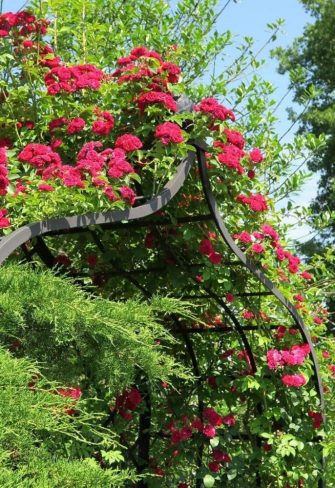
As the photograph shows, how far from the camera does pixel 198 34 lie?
17.8 feet

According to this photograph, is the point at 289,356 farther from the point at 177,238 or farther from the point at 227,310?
the point at 177,238

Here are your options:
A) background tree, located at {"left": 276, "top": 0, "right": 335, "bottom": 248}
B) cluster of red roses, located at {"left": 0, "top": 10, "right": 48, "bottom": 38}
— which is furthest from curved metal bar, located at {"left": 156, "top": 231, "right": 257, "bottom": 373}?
background tree, located at {"left": 276, "top": 0, "right": 335, "bottom": 248}

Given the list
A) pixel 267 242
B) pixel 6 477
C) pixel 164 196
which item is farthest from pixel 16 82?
pixel 6 477

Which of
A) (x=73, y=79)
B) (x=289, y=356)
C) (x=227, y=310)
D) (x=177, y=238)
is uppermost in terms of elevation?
(x=73, y=79)

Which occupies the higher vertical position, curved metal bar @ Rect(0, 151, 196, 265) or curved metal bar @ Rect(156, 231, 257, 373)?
curved metal bar @ Rect(0, 151, 196, 265)

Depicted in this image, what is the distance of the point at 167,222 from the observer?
14.5 feet

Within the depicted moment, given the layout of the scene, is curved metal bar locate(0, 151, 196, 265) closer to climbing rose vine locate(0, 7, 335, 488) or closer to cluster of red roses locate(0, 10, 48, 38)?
climbing rose vine locate(0, 7, 335, 488)

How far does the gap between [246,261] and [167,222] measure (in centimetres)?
43

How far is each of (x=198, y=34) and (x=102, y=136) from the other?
58.6 inches

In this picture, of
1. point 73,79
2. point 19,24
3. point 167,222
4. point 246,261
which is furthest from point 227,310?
point 19,24

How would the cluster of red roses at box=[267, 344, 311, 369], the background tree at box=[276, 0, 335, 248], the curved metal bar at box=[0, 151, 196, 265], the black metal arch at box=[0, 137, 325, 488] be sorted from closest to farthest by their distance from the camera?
the curved metal bar at box=[0, 151, 196, 265] → the black metal arch at box=[0, 137, 325, 488] → the cluster of red roses at box=[267, 344, 311, 369] → the background tree at box=[276, 0, 335, 248]

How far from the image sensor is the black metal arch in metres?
3.23

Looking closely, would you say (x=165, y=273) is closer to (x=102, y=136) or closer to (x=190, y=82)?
(x=102, y=136)

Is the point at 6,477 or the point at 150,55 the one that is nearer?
the point at 6,477
